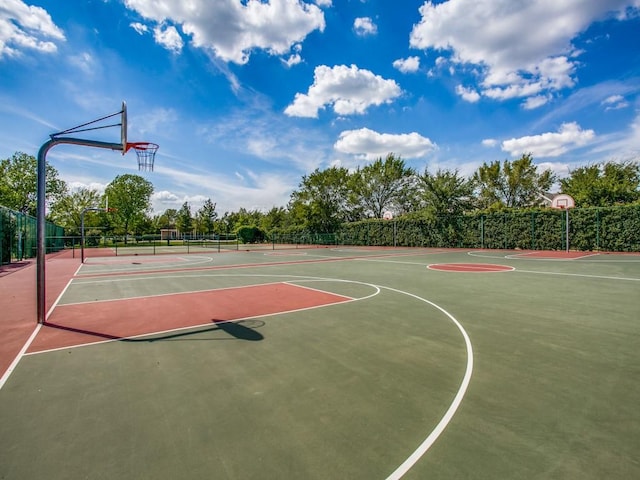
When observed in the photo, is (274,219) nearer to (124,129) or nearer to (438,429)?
(124,129)

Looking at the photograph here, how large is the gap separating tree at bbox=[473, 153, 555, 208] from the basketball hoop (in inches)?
1687

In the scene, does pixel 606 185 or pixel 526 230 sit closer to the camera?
pixel 526 230

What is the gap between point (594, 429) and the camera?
9.45 feet

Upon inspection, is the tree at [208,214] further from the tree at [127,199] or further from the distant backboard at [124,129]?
the distant backboard at [124,129]

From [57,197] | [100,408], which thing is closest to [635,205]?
[100,408]

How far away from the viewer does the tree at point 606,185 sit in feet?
103

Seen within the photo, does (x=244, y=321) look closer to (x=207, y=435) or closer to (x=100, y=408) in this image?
(x=100, y=408)

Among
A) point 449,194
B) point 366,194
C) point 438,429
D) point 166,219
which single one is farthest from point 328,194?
point 166,219

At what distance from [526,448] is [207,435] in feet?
8.81

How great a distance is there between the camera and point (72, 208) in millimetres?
55281

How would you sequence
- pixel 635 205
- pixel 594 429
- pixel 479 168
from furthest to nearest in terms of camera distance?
1. pixel 479 168
2. pixel 635 205
3. pixel 594 429

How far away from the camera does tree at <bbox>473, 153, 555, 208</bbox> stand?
4338 cm

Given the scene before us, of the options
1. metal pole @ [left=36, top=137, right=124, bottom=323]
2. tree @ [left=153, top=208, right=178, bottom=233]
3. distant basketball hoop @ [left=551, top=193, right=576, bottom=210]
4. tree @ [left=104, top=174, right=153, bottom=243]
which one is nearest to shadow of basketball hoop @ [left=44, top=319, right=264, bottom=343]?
metal pole @ [left=36, top=137, right=124, bottom=323]

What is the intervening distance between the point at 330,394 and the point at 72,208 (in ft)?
220
